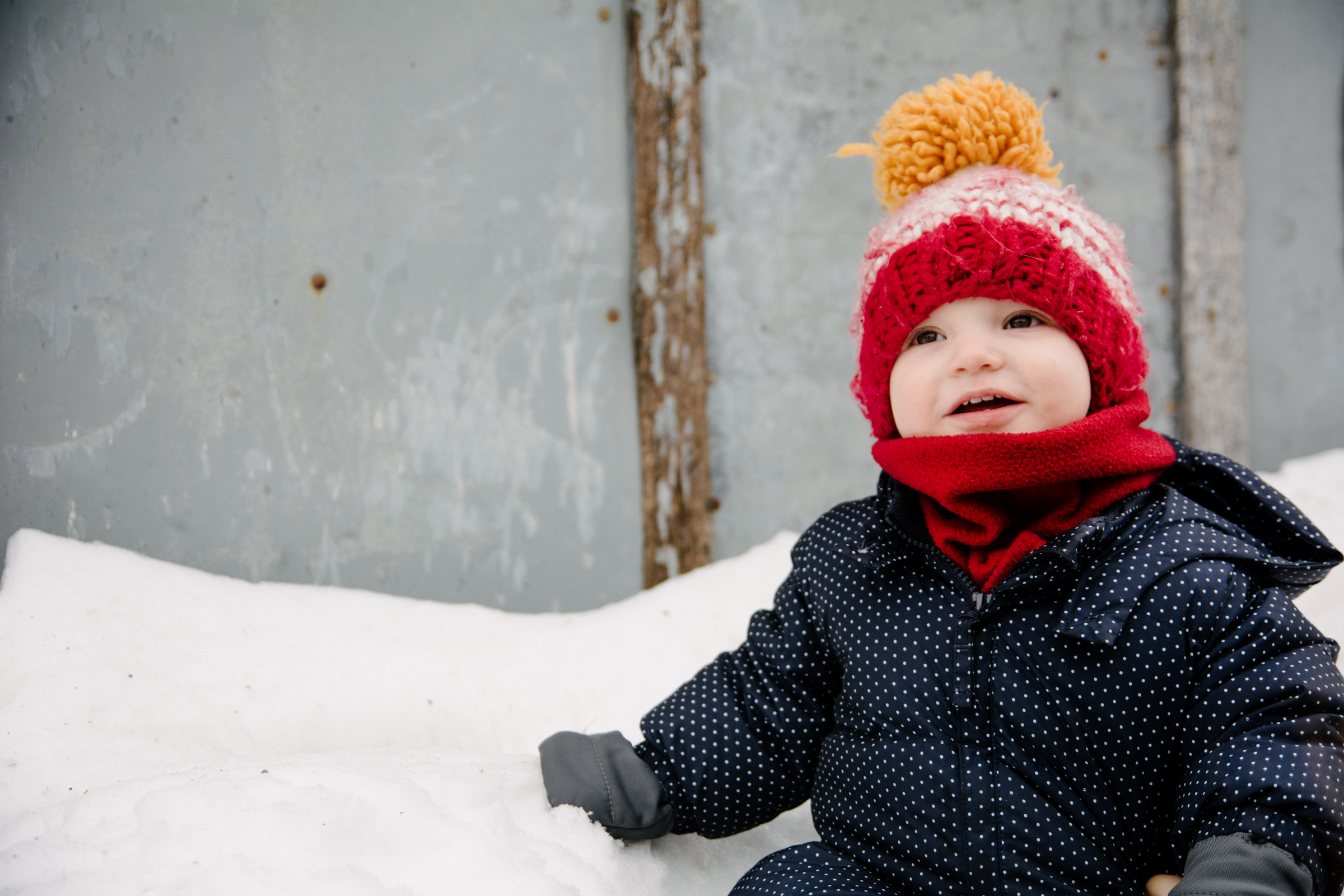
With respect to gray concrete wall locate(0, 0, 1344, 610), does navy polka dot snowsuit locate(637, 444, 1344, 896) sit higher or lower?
lower

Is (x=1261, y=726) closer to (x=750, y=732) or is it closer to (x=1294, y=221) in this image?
(x=750, y=732)

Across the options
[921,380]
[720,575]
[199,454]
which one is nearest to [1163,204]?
[720,575]

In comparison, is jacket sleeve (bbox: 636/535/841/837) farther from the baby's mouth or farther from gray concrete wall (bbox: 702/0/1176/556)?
gray concrete wall (bbox: 702/0/1176/556)

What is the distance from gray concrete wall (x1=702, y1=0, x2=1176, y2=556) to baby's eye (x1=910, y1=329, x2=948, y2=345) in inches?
38.8

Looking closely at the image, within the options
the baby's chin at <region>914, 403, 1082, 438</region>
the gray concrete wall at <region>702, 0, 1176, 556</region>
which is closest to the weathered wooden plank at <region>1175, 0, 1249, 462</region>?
the gray concrete wall at <region>702, 0, 1176, 556</region>

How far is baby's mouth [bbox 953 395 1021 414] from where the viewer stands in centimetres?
110

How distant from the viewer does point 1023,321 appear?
113 centimetres

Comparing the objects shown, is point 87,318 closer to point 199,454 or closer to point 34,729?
point 199,454

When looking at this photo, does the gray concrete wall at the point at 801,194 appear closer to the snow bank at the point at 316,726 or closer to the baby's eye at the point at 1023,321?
A: the snow bank at the point at 316,726

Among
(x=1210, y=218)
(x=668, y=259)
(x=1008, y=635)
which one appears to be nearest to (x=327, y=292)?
(x=668, y=259)

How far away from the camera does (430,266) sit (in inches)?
76.2

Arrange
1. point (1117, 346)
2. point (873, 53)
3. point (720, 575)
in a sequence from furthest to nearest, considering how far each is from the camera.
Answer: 1. point (873, 53)
2. point (720, 575)
3. point (1117, 346)

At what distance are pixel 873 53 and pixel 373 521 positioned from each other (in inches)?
64.6

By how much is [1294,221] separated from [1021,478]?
2.17 m
